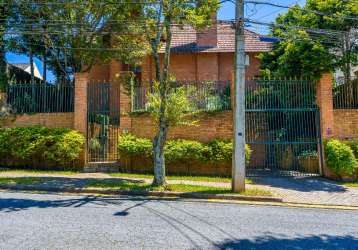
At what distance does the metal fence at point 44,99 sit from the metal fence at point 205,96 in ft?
9.47

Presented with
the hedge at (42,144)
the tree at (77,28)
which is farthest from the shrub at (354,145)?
the hedge at (42,144)

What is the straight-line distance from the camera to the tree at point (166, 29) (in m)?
9.70

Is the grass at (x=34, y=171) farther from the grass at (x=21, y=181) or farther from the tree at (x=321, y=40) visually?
the tree at (x=321, y=40)

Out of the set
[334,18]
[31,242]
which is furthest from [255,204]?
[334,18]

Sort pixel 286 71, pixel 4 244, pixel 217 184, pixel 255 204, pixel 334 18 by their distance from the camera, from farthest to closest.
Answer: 1. pixel 286 71
2. pixel 334 18
3. pixel 217 184
4. pixel 255 204
5. pixel 4 244

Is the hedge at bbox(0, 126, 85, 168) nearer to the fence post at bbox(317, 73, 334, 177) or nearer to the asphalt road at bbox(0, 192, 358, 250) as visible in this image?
the asphalt road at bbox(0, 192, 358, 250)

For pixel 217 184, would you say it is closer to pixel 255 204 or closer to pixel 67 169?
pixel 255 204

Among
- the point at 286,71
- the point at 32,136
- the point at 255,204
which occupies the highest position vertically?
the point at 286,71

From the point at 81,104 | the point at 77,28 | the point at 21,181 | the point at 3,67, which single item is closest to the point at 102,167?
the point at 81,104

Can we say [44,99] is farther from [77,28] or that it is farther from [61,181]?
[61,181]

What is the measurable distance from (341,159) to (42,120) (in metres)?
11.3

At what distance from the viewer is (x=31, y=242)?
5.02 metres

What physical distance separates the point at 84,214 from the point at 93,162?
6.77m

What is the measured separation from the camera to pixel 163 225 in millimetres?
6129
